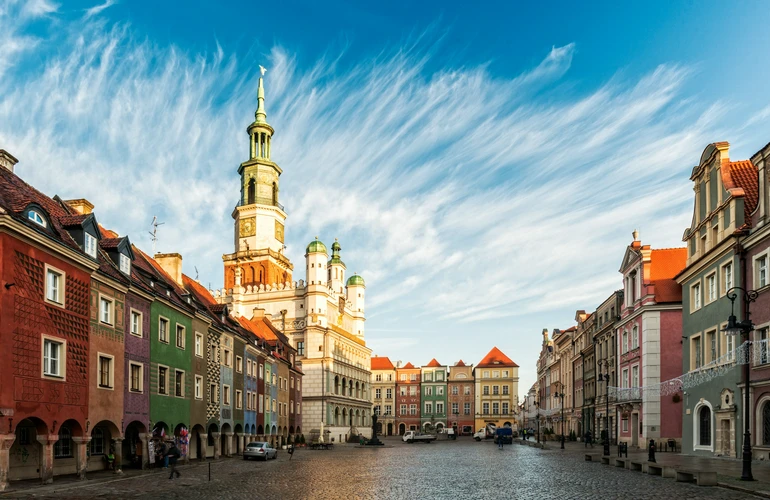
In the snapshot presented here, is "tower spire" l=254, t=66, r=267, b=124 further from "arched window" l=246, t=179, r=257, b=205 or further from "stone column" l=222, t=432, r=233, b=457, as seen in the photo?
"stone column" l=222, t=432, r=233, b=457

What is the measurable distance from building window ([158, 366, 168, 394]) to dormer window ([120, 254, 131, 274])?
5.55 metres

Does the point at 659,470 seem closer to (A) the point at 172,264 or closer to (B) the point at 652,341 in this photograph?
(B) the point at 652,341

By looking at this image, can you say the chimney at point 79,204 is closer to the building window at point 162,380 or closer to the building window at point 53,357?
the building window at point 162,380

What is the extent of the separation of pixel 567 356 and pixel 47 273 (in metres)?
77.2

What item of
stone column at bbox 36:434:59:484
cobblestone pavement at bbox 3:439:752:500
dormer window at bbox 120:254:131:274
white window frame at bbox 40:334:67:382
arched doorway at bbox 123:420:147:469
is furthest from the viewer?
arched doorway at bbox 123:420:147:469

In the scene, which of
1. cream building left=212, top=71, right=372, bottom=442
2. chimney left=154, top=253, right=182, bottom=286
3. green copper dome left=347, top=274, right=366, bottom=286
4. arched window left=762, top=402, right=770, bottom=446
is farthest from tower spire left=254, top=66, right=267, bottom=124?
arched window left=762, top=402, right=770, bottom=446

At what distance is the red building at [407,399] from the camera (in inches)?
6033

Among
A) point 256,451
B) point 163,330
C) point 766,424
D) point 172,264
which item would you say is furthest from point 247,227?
point 766,424

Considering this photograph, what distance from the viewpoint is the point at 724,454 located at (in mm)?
36750

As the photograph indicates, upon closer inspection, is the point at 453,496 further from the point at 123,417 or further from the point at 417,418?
the point at 417,418

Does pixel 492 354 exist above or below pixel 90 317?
below

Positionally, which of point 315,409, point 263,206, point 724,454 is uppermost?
point 263,206

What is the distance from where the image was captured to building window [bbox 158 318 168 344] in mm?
37750

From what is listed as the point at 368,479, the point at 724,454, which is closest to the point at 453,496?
the point at 368,479
